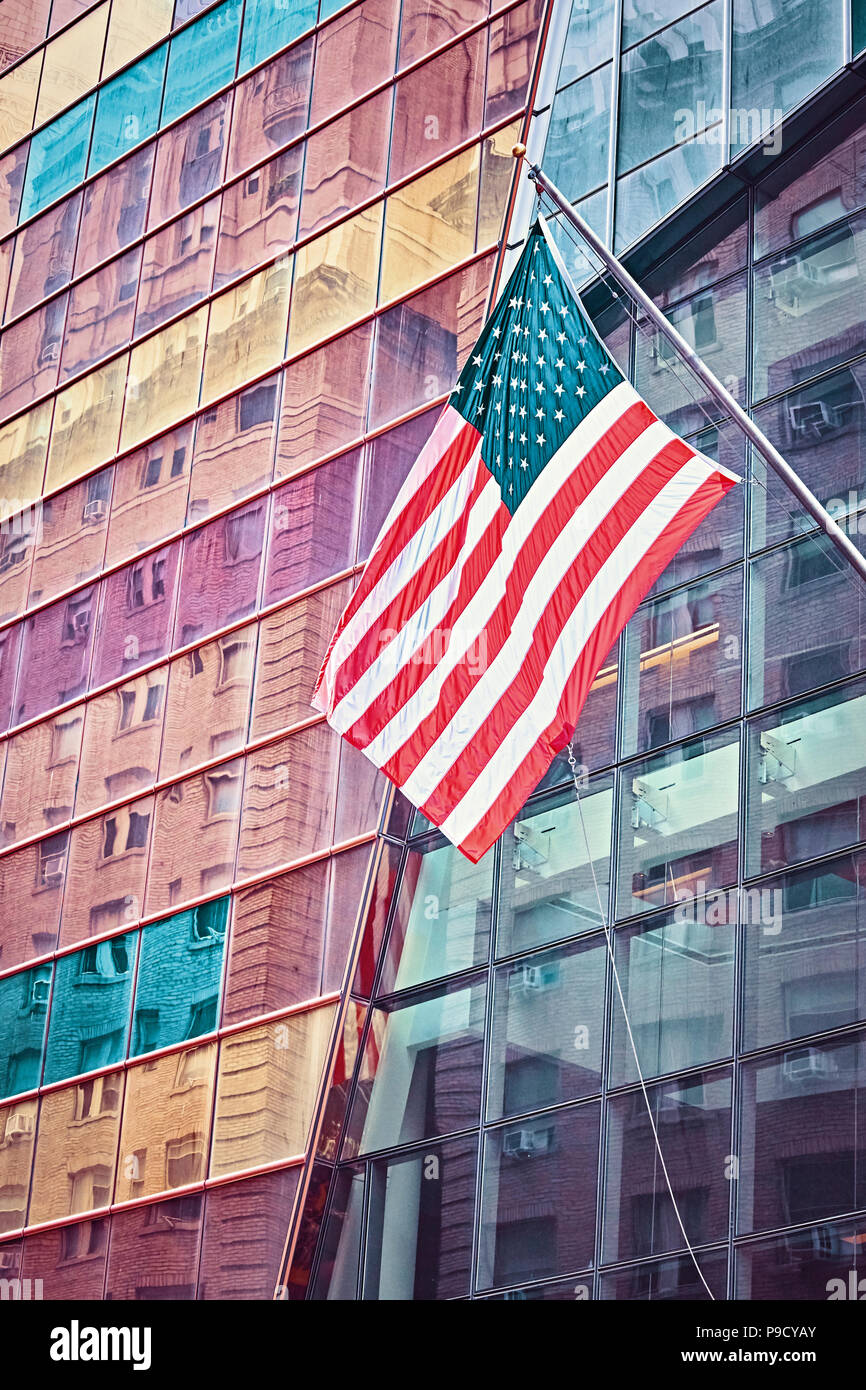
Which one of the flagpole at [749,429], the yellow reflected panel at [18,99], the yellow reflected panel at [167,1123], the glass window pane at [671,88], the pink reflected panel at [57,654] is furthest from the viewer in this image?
the yellow reflected panel at [18,99]

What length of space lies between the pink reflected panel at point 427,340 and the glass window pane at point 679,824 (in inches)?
248

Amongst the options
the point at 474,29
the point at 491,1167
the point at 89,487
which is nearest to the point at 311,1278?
the point at 491,1167

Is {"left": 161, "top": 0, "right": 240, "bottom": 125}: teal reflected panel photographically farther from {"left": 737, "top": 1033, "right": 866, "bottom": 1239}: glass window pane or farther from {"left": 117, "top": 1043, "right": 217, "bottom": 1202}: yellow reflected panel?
{"left": 737, "top": 1033, "right": 866, "bottom": 1239}: glass window pane

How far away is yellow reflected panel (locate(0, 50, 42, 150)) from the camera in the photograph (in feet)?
99.1

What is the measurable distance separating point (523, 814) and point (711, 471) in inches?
268

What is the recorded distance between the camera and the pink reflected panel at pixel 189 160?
2628 cm

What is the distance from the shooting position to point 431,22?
23.8m

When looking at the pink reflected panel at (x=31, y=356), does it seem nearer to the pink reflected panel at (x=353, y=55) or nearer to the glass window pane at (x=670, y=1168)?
the pink reflected panel at (x=353, y=55)

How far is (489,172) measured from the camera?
72.6ft

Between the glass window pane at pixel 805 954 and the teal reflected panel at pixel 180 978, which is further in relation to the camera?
the teal reflected panel at pixel 180 978

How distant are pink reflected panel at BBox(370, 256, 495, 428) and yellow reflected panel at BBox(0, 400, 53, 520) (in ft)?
23.0

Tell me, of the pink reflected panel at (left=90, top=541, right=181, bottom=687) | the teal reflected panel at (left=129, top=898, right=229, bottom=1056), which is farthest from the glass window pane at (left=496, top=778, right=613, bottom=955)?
the pink reflected panel at (left=90, top=541, right=181, bottom=687)

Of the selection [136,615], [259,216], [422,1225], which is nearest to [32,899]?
[136,615]

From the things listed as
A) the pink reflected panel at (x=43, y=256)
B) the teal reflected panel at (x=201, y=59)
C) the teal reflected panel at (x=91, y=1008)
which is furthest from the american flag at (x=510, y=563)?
the pink reflected panel at (x=43, y=256)
